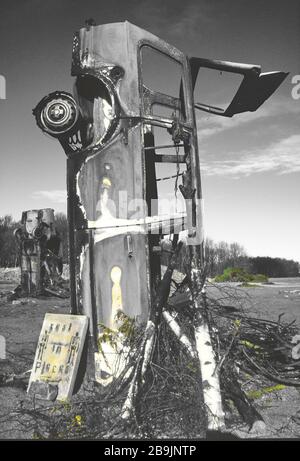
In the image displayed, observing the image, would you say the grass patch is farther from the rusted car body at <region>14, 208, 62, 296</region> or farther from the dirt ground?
the rusted car body at <region>14, 208, 62, 296</region>

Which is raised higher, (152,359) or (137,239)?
(137,239)

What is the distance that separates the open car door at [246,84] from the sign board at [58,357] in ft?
15.7

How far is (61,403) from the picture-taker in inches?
181

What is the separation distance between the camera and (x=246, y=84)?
7.27m

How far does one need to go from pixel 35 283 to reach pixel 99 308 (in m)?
10.5

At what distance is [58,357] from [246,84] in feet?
19.0

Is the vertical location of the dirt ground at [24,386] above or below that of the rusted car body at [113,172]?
below

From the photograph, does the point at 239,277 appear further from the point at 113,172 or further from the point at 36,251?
the point at 113,172

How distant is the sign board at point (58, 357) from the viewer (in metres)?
4.82

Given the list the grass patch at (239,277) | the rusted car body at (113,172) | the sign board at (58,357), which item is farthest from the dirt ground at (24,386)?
the grass patch at (239,277)

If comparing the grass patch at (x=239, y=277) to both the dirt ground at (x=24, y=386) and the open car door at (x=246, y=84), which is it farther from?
the open car door at (x=246, y=84)

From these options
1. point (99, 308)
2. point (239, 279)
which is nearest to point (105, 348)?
point (99, 308)

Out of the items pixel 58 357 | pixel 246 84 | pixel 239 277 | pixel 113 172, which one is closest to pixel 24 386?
pixel 58 357

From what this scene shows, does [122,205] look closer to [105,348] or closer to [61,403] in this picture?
[105,348]
